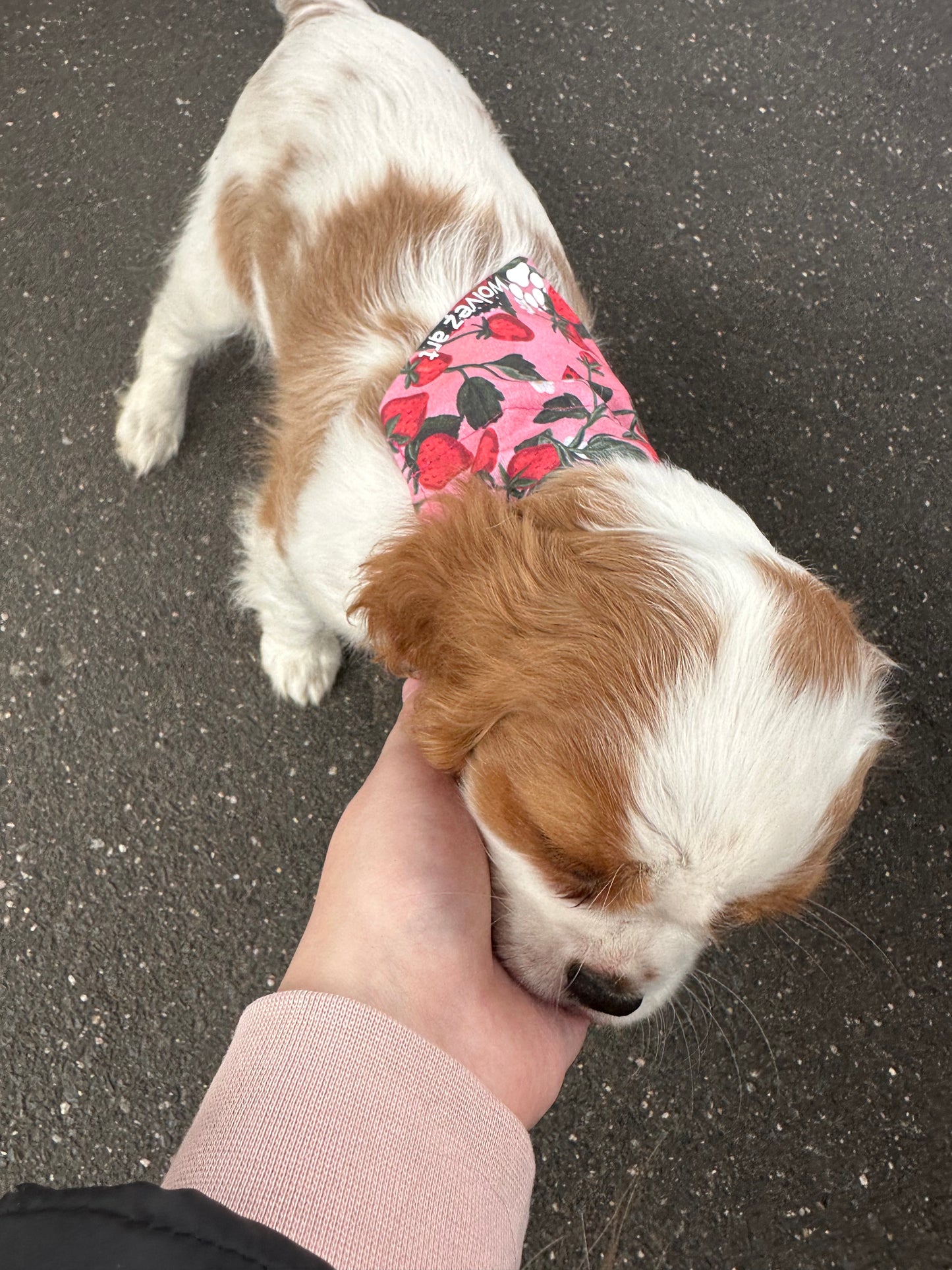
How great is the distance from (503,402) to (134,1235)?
1.13m

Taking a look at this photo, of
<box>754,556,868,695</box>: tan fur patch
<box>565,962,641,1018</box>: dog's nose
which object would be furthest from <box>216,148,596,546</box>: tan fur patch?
<box>565,962,641,1018</box>: dog's nose

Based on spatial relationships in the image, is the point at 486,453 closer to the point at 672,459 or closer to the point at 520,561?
the point at 520,561

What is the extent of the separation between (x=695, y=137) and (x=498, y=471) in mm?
2144

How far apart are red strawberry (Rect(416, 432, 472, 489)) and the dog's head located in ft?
0.25

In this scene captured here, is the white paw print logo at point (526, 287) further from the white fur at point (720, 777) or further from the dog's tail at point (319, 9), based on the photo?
the dog's tail at point (319, 9)

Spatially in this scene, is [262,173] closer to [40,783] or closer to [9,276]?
[9,276]

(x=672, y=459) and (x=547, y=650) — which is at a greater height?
(x=547, y=650)

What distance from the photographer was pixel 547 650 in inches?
47.7

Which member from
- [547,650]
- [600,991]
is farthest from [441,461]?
[600,991]

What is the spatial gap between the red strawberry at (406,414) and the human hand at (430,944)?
424 mm

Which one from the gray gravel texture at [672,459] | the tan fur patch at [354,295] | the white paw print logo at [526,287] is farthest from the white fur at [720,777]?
the gray gravel texture at [672,459]

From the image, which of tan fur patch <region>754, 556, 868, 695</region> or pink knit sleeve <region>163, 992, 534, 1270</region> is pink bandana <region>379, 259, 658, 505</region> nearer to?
tan fur patch <region>754, 556, 868, 695</region>

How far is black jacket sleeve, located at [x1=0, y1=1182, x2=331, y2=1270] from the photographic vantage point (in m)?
0.73

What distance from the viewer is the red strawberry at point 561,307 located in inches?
65.1
